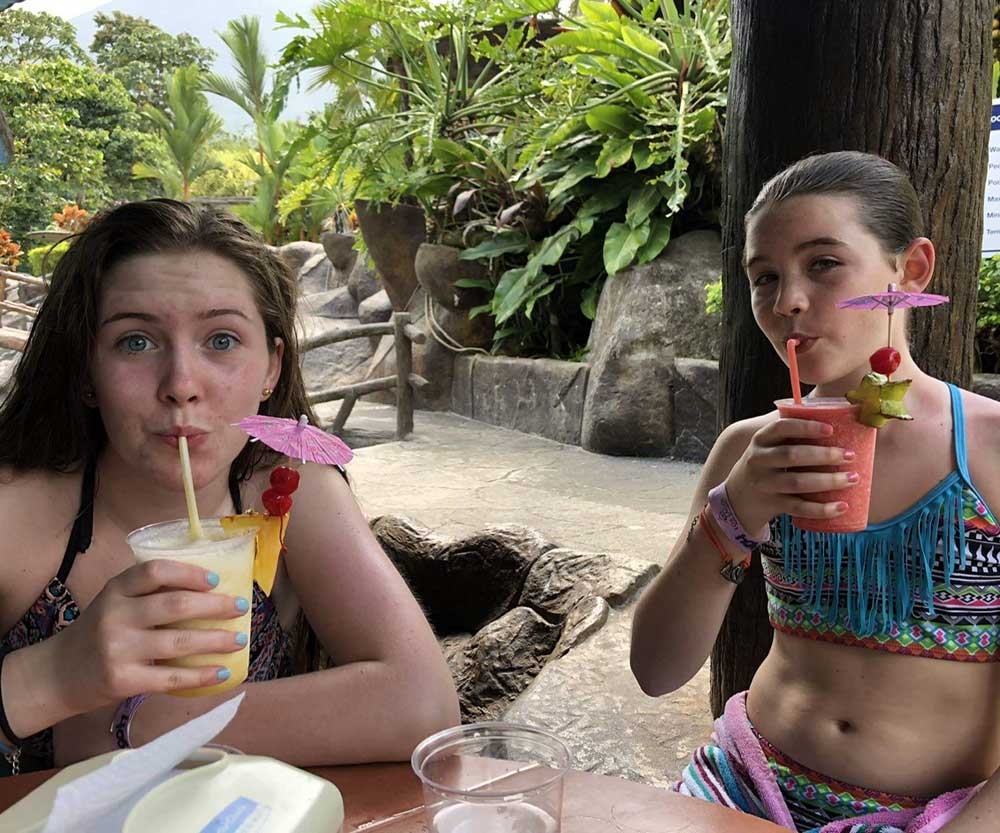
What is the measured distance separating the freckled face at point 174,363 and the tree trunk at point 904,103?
4.47ft

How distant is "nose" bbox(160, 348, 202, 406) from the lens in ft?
4.58

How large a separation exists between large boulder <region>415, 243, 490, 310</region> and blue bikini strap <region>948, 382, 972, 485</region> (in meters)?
7.64

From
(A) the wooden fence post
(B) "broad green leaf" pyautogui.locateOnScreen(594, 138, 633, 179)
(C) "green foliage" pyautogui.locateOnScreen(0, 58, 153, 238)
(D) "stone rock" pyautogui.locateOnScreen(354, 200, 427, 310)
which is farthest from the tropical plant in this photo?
(B) "broad green leaf" pyautogui.locateOnScreen(594, 138, 633, 179)

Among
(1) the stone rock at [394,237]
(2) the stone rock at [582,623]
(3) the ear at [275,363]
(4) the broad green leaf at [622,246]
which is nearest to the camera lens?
(3) the ear at [275,363]

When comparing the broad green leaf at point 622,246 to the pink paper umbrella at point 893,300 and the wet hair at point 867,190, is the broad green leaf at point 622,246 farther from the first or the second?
the pink paper umbrella at point 893,300

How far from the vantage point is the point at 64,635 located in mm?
1058

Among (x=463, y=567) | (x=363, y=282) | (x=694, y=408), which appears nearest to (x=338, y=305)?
(x=363, y=282)

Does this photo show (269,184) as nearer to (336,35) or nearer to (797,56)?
(336,35)

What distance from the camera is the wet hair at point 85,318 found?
5.18 ft

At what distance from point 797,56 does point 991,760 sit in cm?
152

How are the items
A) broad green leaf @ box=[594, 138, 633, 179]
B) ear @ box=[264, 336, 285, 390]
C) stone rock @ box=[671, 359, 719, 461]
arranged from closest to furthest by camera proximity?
ear @ box=[264, 336, 285, 390], stone rock @ box=[671, 359, 719, 461], broad green leaf @ box=[594, 138, 633, 179]

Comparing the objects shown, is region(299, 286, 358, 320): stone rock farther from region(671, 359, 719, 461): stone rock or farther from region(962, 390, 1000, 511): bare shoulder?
region(962, 390, 1000, 511): bare shoulder

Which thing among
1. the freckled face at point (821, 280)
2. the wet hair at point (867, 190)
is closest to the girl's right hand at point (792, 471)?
the freckled face at point (821, 280)

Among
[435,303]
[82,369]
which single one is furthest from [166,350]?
[435,303]
